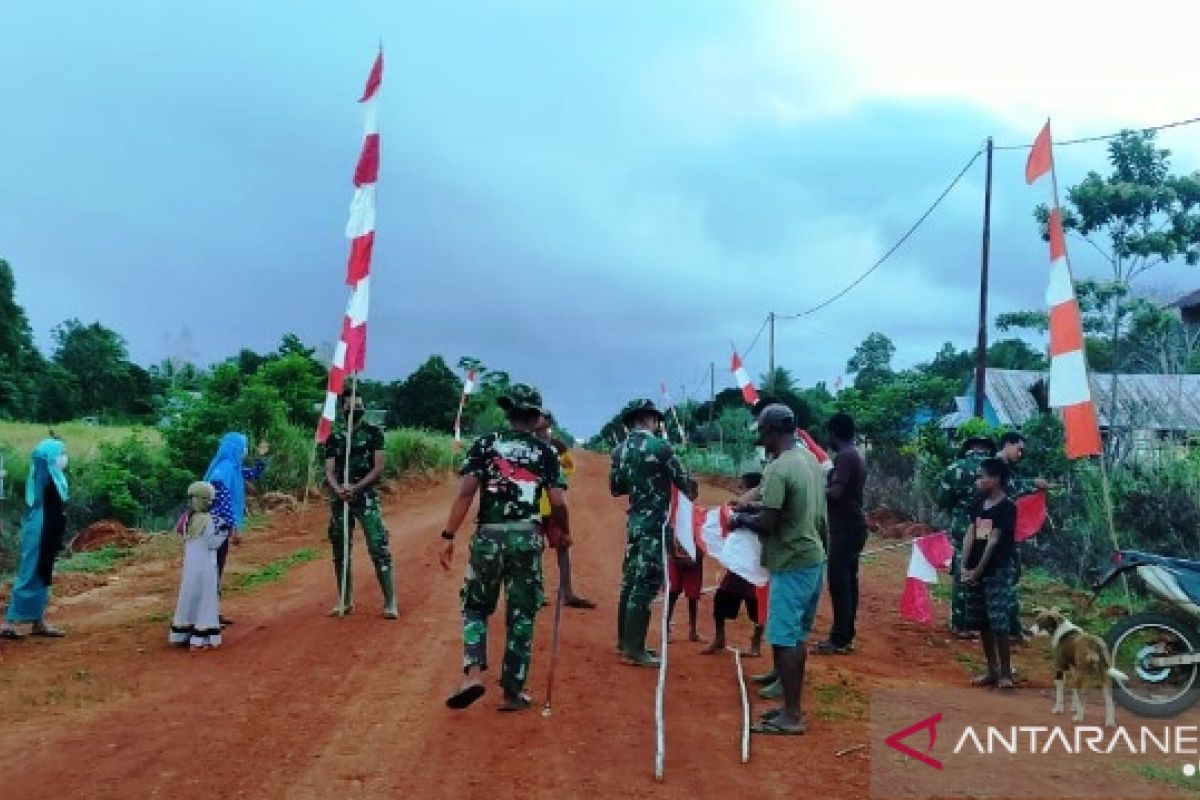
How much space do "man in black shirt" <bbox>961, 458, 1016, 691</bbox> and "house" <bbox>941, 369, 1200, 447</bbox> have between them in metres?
3.05

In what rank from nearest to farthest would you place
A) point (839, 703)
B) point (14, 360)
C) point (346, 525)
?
point (839, 703), point (346, 525), point (14, 360)

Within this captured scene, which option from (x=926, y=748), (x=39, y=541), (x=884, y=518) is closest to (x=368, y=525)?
(x=39, y=541)

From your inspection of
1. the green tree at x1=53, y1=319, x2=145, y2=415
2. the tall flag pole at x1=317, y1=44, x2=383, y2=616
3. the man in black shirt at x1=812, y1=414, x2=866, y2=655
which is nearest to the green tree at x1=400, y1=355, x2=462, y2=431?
the green tree at x1=53, y1=319, x2=145, y2=415

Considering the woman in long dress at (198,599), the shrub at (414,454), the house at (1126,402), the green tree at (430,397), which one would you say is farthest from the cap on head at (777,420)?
the green tree at (430,397)

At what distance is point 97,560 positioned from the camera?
12648 millimetres

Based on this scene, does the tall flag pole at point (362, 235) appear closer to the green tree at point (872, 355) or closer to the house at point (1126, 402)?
the house at point (1126, 402)

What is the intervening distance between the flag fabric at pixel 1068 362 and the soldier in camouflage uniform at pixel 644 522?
3.17 metres

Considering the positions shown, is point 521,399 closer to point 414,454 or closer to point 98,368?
point 414,454

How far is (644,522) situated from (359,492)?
2710 mm

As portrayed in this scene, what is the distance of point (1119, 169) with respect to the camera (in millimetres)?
18984

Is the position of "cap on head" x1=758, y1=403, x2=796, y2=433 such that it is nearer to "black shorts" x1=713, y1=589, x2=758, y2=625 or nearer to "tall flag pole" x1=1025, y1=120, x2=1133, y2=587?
"black shorts" x1=713, y1=589, x2=758, y2=625

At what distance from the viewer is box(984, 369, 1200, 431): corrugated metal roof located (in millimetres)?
15227

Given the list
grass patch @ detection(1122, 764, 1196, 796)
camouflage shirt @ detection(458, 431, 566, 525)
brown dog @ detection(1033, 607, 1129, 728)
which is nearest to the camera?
grass patch @ detection(1122, 764, 1196, 796)

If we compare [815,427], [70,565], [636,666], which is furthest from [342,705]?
[815,427]
